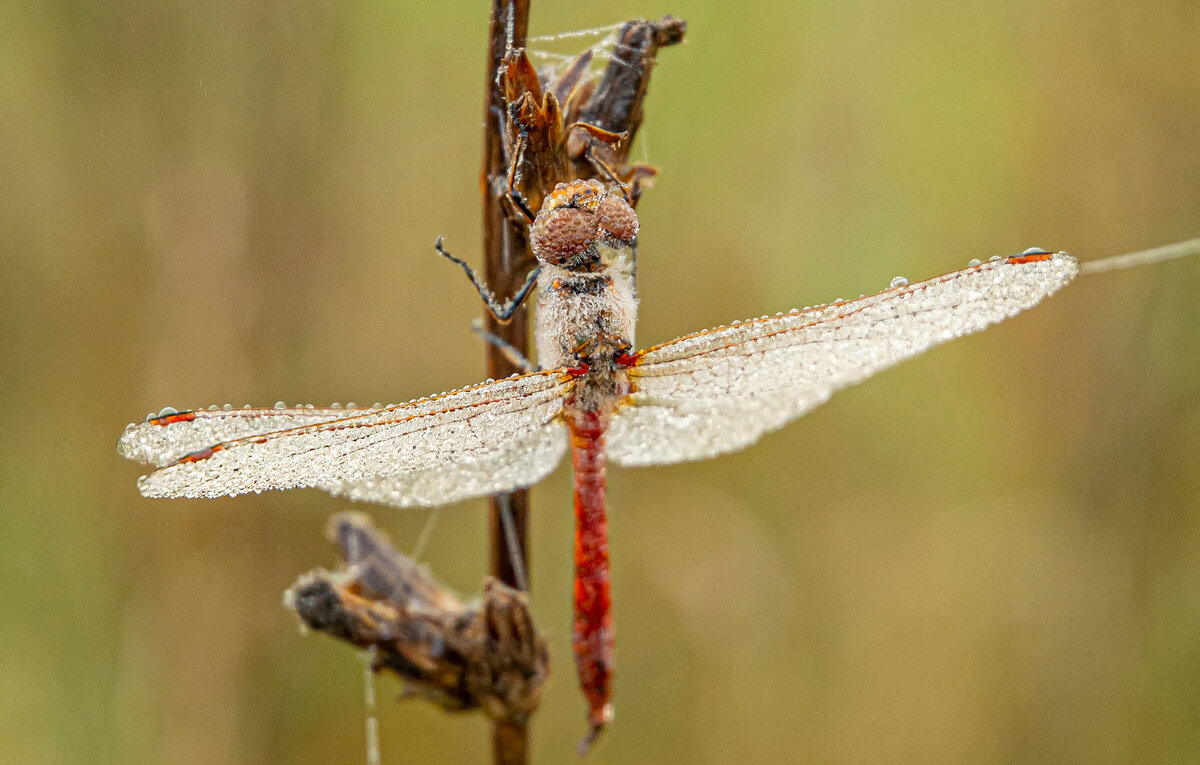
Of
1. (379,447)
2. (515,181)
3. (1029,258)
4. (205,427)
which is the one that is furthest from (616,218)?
(205,427)

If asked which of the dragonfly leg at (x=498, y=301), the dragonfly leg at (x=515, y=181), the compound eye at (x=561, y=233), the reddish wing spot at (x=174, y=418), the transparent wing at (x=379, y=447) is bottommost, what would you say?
the transparent wing at (x=379, y=447)

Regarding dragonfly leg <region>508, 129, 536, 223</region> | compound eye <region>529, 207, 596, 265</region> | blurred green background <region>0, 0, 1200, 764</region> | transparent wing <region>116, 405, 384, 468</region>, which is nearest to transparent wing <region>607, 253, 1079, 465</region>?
compound eye <region>529, 207, 596, 265</region>

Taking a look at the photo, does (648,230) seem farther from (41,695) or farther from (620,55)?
(41,695)

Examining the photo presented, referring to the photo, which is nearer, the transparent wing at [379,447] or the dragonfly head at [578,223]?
the transparent wing at [379,447]

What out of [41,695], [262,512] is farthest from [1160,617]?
[41,695]

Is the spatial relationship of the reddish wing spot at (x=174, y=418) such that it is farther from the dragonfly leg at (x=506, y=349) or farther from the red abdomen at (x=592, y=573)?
the red abdomen at (x=592, y=573)

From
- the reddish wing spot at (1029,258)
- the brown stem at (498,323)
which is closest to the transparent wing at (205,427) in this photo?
the brown stem at (498,323)

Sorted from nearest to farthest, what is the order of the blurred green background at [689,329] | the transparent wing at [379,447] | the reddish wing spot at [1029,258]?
the transparent wing at [379,447] < the reddish wing spot at [1029,258] < the blurred green background at [689,329]
